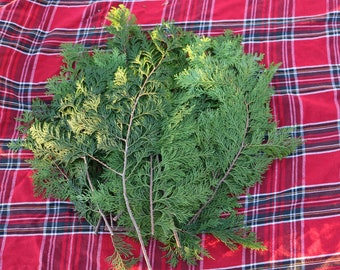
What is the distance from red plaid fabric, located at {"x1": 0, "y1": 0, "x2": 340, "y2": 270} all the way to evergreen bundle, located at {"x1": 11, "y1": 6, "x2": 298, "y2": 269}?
0.06 meters

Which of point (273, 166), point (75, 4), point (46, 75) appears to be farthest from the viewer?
point (75, 4)

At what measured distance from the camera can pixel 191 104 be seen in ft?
5.05

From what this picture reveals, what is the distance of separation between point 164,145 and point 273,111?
0.38 m

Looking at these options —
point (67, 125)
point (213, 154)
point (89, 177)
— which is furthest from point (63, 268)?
point (213, 154)

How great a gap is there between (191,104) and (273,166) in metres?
0.28

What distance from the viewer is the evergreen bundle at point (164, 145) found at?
1.45m

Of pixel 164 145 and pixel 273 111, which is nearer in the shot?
pixel 164 145

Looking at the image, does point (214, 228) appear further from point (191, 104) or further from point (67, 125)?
point (67, 125)

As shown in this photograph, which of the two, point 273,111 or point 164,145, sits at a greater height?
point 273,111

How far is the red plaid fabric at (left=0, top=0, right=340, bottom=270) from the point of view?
151cm

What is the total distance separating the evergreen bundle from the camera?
1447mm

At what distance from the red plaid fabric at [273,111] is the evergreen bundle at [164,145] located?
65mm

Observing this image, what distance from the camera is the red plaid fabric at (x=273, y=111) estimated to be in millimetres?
1509

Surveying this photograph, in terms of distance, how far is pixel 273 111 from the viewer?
1.64m
